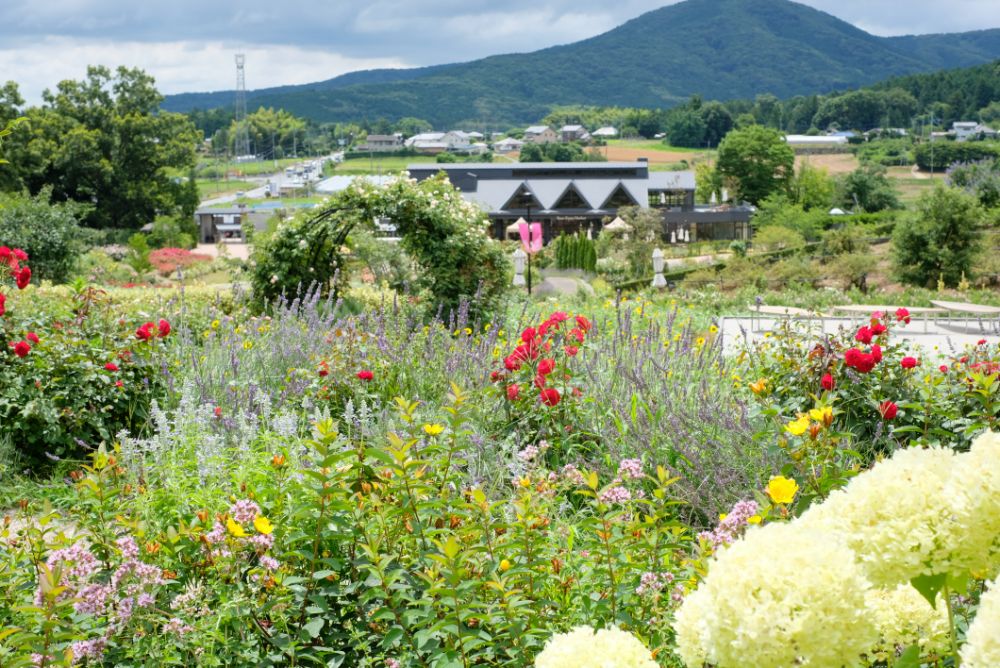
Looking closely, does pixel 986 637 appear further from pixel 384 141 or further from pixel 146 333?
pixel 384 141

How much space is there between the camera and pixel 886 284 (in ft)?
64.7

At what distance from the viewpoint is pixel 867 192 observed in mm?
49219

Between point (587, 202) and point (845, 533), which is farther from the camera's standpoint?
point (587, 202)

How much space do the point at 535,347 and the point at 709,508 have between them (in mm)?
1075

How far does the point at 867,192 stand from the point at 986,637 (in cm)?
5261

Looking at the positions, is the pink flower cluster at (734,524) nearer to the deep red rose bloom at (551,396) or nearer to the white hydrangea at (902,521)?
the white hydrangea at (902,521)

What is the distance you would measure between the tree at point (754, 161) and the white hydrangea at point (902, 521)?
5791 centimetres

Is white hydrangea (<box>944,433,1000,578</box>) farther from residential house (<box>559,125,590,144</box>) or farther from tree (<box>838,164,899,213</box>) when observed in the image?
residential house (<box>559,125,590,144</box>)

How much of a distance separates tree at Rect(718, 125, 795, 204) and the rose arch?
50.5 m

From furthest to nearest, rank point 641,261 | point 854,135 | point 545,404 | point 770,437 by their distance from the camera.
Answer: point 854,135 < point 641,261 < point 545,404 < point 770,437

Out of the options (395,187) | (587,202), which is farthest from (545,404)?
(587,202)

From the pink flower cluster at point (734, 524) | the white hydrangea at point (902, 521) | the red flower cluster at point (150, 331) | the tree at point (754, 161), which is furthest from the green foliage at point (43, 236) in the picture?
the tree at point (754, 161)

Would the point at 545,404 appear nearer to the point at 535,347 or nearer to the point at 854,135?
the point at 535,347

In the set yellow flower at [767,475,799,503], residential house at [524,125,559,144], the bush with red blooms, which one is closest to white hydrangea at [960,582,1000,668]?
yellow flower at [767,475,799,503]
